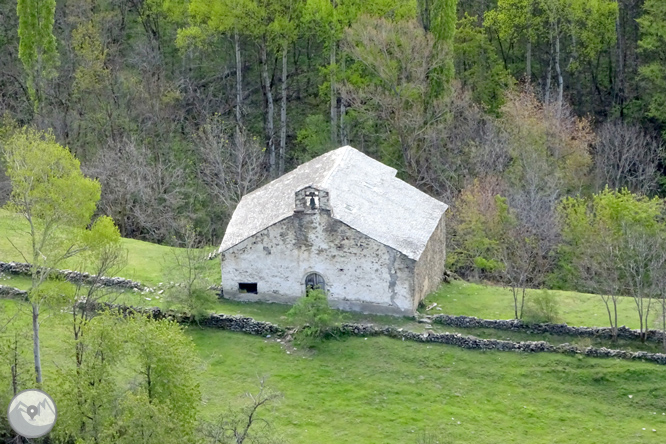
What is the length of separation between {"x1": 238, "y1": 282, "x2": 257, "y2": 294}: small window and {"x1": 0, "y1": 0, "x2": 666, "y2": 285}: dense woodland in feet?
36.9

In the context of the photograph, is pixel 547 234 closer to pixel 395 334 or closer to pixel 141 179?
pixel 395 334

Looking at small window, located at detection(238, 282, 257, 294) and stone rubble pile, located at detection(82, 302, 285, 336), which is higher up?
small window, located at detection(238, 282, 257, 294)

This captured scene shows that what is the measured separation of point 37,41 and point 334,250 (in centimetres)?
2616

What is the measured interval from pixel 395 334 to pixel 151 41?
36.5 meters

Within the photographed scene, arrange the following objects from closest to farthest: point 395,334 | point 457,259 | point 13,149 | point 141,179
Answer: point 13,149, point 395,334, point 457,259, point 141,179

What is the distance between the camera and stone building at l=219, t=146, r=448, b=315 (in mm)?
34562

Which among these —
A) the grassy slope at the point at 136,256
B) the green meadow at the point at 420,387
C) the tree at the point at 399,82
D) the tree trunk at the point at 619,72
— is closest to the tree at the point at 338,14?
the tree at the point at 399,82

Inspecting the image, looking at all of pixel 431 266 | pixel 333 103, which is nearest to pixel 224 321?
pixel 431 266

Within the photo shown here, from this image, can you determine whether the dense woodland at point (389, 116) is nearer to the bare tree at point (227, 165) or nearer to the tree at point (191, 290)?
the tree at point (191, 290)

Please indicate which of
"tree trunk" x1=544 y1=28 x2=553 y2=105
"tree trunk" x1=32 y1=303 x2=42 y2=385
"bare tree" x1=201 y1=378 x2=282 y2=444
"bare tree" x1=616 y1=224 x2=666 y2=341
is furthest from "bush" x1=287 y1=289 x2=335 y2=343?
"tree trunk" x1=544 y1=28 x2=553 y2=105

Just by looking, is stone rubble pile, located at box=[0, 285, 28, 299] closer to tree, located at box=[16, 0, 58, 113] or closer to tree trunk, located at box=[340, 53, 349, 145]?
tree, located at box=[16, 0, 58, 113]

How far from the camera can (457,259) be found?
42.9m

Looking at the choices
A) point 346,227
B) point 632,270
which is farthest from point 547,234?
point 346,227

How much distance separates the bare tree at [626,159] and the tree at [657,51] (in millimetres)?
1923
